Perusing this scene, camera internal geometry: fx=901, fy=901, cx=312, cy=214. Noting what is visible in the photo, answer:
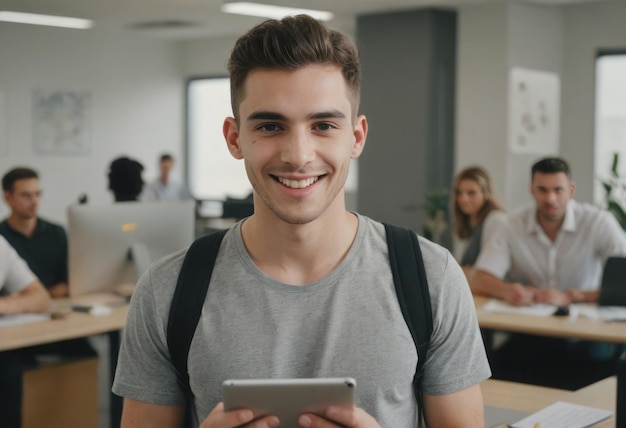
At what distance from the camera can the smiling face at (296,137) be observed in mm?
1450

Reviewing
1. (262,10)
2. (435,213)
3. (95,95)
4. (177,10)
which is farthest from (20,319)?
(95,95)

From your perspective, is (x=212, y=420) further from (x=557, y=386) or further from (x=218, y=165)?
(x=218, y=165)

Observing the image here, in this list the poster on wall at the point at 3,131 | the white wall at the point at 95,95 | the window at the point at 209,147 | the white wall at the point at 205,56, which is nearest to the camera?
the poster on wall at the point at 3,131

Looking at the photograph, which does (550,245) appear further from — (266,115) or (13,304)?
(266,115)

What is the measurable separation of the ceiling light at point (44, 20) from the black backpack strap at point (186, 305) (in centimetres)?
838

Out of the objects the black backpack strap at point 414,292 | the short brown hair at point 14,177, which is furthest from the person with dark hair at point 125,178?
the black backpack strap at point 414,292

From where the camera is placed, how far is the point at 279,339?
1.50m

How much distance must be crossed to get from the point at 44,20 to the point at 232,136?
887 centimetres

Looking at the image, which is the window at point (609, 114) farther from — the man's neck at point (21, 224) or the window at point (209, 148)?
the man's neck at point (21, 224)

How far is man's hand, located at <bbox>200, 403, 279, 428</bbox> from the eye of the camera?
55.0 inches

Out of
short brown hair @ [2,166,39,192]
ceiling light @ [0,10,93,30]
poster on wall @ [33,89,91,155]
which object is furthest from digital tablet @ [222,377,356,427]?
poster on wall @ [33,89,91,155]

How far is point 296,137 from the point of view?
4.75ft

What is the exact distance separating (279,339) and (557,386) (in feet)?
9.29

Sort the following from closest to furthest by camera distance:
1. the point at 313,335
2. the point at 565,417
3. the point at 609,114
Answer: the point at 313,335, the point at 565,417, the point at 609,114
